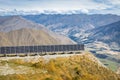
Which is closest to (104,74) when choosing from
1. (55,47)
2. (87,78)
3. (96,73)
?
(96,73)

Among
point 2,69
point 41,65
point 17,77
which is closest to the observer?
point 17,77

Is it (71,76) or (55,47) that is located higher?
(55,47)

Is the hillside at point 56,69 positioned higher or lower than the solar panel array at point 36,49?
lower

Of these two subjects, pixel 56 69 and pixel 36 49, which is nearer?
pixel 56 69

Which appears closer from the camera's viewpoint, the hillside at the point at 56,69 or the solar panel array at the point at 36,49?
the hillside at the point at 56,69

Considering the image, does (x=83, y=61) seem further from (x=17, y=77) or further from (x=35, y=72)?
(x=17, y=77)

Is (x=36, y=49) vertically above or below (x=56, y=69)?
above

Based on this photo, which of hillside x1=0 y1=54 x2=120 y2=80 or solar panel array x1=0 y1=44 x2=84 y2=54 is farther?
solar panel array x1=0 y1=44 x2=84 y2=54

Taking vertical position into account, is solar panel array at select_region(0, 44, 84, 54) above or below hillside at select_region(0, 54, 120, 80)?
above
